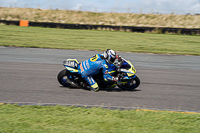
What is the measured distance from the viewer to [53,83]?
30.0 ft

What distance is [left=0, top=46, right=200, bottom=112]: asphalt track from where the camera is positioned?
7.18 meters

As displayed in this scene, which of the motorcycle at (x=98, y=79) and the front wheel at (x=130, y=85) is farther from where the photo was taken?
the front wheel at (x=130, y=85)

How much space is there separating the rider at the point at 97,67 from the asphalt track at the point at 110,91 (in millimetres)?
349

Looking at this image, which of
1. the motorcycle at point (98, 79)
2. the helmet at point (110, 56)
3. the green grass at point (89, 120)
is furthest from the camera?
the motorcycle at point (98, 79)

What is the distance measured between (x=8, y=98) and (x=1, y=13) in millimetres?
54719

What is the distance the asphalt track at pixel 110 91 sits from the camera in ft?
23.6

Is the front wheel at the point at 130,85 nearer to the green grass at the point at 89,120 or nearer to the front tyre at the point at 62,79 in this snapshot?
the front tyre at the point at 62,79

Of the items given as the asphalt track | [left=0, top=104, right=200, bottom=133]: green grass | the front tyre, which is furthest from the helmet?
[left=0, top=104, right=200, bottom=133]: green grass

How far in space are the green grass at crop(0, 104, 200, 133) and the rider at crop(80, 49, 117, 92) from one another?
193 centimetres

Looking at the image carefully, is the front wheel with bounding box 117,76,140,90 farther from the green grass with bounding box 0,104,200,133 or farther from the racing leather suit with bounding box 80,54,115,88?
the green grass with bounding box 0,104,200,133

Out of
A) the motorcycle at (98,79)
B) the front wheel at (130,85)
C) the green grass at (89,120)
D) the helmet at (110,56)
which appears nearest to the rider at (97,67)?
the helmet at (110,56)

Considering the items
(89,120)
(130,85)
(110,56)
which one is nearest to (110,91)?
(130,85)

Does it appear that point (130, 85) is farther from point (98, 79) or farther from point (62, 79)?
point (62, 79)

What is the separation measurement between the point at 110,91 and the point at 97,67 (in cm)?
91
